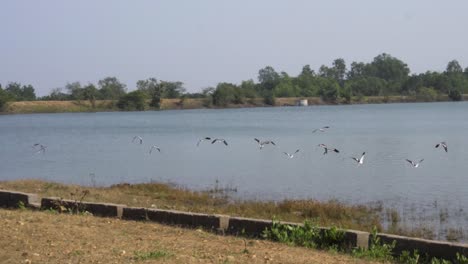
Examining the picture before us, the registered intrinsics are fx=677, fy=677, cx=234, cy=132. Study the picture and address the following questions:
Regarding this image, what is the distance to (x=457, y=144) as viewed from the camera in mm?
39969

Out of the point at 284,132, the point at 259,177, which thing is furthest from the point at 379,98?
the point at 259,177

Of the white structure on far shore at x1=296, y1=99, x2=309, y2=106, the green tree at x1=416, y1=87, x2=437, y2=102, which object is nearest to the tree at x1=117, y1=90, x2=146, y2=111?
the white structure on far shore at x1=296, y1=99, x2=309, y2=106

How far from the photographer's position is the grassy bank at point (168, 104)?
142m

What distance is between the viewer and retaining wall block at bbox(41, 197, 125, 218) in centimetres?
1123

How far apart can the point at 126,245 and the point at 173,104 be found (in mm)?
143108

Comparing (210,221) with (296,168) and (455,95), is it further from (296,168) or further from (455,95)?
(455,95)

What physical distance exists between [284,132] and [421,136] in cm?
1235

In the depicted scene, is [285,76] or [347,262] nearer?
[347,262]

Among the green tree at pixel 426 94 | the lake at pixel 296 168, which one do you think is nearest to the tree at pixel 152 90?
the green tree at pixel 426 94

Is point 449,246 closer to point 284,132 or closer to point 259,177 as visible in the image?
point 259,177

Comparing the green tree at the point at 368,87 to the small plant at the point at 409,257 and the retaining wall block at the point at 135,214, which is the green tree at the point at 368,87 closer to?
the retaining wall block at the point at 135,214

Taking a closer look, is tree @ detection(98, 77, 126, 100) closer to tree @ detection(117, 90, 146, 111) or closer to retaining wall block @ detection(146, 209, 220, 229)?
tree @ detection(117, 90, 146, 111)

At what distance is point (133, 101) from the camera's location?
145625mm

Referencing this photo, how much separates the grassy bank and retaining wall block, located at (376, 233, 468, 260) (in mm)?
136251
